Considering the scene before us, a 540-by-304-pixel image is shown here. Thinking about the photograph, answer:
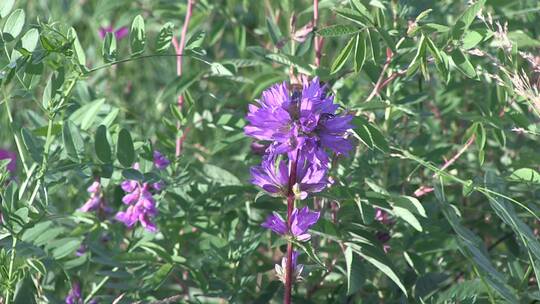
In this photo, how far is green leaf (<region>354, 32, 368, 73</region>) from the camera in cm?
175

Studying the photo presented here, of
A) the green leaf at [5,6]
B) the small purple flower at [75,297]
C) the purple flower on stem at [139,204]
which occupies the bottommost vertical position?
the small purple flower at [75,297]

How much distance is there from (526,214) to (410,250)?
262mm

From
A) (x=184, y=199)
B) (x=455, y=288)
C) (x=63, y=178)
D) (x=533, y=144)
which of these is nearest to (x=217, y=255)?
(x=184, y=199)

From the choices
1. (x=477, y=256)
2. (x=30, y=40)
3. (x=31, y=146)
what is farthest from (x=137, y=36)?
(x=477, y=256)

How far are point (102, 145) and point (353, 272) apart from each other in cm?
57

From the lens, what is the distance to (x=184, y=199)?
6.89 feet

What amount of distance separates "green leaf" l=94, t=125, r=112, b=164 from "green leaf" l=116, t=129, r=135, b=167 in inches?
0.8

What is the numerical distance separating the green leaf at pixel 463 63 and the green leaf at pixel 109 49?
26.1 inches

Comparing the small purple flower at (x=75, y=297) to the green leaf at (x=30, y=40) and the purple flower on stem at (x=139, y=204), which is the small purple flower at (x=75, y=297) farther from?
the green leaf at (x=30, y=40)

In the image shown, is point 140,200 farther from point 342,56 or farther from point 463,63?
point 463,63

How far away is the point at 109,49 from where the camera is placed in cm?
180

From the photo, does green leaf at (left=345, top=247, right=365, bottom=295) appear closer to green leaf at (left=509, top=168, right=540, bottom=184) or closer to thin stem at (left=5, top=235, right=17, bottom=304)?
green leaf at (left=509, top=168, right=540, bottom=184)

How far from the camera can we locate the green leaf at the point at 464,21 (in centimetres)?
178

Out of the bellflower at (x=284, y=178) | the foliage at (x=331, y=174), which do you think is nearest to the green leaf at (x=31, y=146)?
the foliage at (x=331, y=174)
